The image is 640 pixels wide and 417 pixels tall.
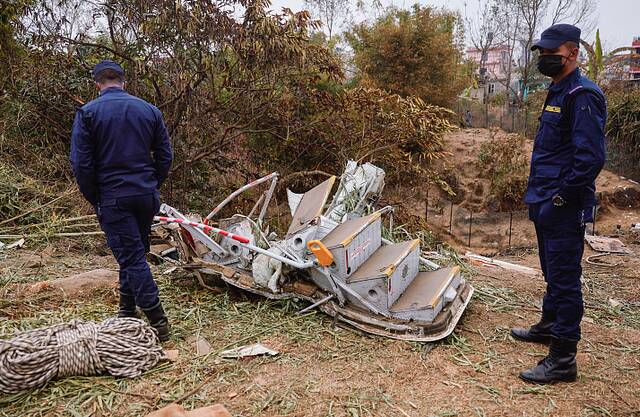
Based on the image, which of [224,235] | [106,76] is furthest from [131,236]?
[106,76]

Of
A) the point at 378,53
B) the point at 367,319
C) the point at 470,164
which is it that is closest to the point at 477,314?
the point at 367,319

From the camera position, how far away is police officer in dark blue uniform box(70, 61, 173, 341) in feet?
11.0

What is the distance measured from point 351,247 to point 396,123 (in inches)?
215

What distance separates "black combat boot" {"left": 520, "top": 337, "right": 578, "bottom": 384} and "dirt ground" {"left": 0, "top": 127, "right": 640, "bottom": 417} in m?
0.05

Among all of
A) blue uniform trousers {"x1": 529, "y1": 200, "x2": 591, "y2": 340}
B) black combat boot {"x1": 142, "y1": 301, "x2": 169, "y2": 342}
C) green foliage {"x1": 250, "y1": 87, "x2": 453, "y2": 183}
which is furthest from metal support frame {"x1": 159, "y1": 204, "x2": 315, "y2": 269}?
green foliage {"x1": 250, "y1": 87, "x2": 453, "y2": 183}

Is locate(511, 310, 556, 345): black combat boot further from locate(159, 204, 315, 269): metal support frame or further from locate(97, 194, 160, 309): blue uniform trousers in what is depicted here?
locate(97, 194, 160, 309): blue uniform trousers

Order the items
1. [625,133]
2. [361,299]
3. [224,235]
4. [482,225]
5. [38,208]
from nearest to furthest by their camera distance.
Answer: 1. [361,299]
2. [224,235]
3. [38,208]
4. [482,225]
5. [625,133]

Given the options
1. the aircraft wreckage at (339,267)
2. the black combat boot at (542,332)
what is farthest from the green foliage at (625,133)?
the black combat boot at (542,332)

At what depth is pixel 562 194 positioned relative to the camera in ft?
9.66

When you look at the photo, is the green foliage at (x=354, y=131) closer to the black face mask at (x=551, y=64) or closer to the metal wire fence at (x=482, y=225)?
the metal wire fence at (x=482, y=225)

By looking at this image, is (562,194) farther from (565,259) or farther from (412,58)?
(412,58)

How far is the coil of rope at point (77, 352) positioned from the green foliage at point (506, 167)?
11.4 meters

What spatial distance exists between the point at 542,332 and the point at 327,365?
5.36ft

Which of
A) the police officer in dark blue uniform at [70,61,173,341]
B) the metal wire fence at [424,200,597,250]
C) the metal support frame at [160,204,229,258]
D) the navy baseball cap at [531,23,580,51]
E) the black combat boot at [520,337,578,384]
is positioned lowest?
the metal wire fence at [424,200,597,250]
